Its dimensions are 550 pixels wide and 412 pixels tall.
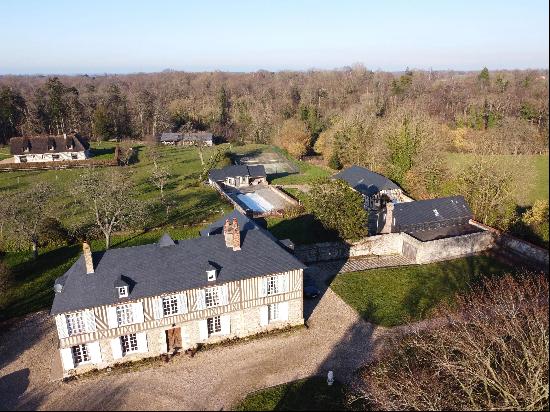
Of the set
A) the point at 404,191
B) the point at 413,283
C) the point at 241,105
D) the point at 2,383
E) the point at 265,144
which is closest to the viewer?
the point at 2,383

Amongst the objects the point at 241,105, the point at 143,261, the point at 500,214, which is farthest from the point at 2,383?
the point at 241,105

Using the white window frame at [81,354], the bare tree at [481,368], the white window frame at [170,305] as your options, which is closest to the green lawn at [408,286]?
the bare tree at [481,368]

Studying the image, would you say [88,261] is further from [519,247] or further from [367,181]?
[367,181]

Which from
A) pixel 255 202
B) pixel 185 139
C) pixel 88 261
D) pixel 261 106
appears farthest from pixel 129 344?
pixel 261 106

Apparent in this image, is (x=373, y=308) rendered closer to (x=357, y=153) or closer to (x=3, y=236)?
(x=3, y=236)

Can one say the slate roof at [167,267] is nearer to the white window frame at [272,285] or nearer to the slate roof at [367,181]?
the white window frame at [272,285]

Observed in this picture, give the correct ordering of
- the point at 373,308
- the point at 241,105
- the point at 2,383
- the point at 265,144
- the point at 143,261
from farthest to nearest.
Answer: the point at 241,105
the point at 265,144
the point at 373,308
the point at 143,261
the point at 2,383

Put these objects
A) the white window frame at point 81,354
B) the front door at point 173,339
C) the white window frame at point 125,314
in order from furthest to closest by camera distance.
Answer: the front door at point 173,339 → the white window frame at point 125,314 → the white window frame at point 81,354
